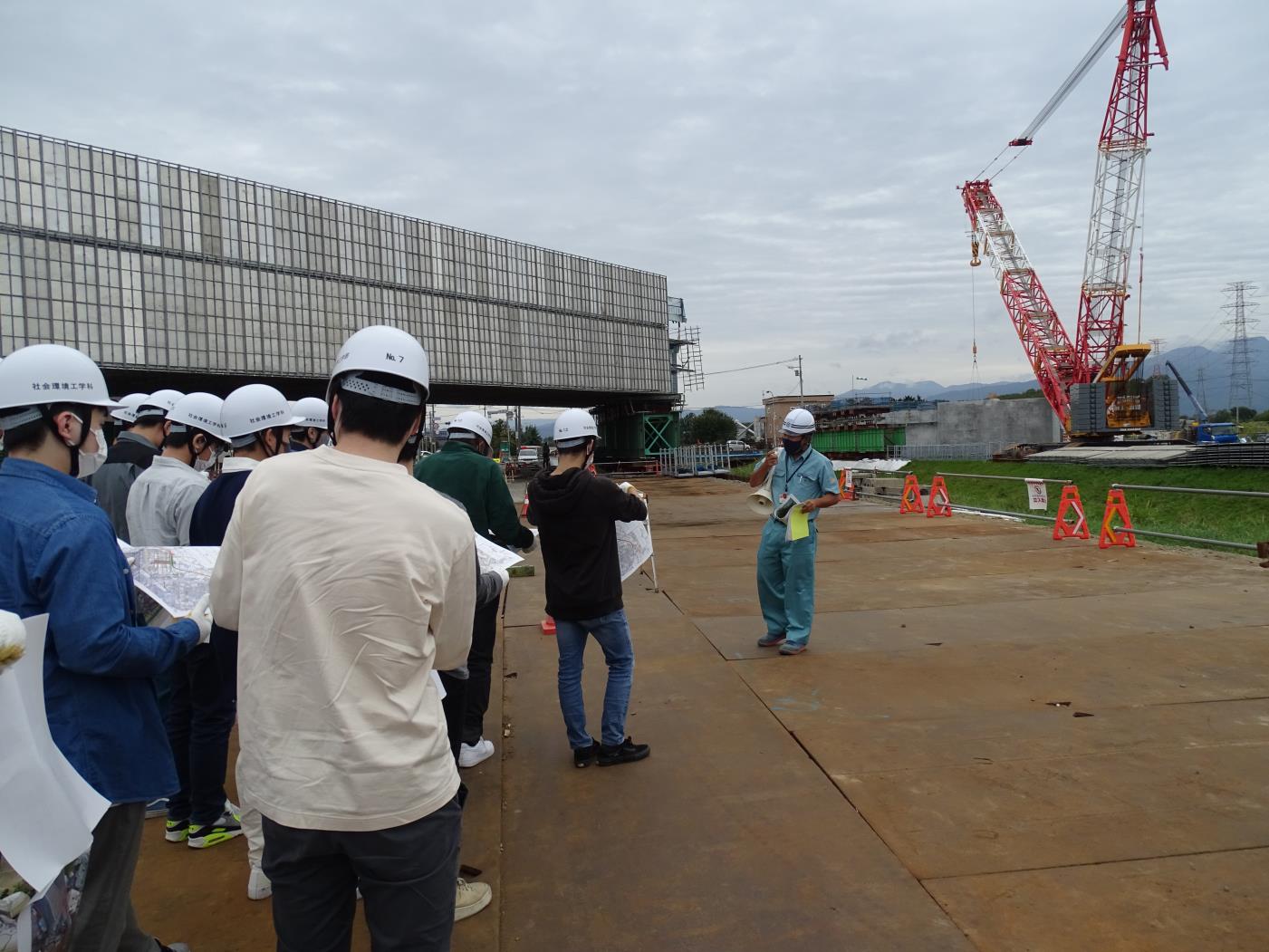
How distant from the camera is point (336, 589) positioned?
1.62 m

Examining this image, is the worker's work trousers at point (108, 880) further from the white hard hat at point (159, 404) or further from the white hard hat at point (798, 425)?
the white hard hat at point (798, 425)

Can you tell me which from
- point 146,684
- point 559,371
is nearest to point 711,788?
point 146,684

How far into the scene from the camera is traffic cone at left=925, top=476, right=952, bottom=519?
16391 mm

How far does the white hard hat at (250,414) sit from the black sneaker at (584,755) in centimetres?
218

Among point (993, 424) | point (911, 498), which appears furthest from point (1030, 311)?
point (911, 498)

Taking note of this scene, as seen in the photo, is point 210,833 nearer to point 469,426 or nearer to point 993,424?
point 469,426

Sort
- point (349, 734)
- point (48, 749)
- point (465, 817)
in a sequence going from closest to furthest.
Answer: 1. point (349, 734)
2. point (48, 749)
3. point (465, 817)

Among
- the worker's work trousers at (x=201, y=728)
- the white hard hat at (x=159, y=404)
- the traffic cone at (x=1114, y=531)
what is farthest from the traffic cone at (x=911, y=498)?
the worker's work trousers at (x=201, y=728)

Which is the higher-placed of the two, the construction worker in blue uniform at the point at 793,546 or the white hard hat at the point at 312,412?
the white hard hat at the point at 312,412

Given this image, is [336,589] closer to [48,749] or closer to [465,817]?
[48,749]

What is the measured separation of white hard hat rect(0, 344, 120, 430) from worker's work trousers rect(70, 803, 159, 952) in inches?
42.0

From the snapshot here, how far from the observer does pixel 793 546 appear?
618cm

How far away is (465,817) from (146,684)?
187 cm

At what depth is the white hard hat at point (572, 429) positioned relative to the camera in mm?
4070
